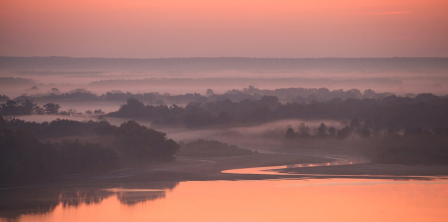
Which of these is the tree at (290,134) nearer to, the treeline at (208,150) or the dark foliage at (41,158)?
the treeline at (208,150)

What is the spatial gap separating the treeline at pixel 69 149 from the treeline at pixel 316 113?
115 ft

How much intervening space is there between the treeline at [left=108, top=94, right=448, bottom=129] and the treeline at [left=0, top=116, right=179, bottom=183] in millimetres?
35172

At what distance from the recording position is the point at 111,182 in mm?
44594

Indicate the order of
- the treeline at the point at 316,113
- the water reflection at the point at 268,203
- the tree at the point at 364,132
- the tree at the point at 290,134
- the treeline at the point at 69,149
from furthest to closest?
the treeline at the point at 316,113 < the tree at the point at 290,134 < the tree at the point at 364,132 < the treeline at the point at 69,149 < the water reflection at the point at 268,203

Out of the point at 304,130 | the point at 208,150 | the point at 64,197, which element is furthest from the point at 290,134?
the point at 64,197

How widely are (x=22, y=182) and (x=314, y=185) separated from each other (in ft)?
61.2

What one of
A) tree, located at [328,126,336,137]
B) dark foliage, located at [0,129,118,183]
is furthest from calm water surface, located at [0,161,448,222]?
tree, located at [328,126,336,137]

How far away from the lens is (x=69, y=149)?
48219 millimetres

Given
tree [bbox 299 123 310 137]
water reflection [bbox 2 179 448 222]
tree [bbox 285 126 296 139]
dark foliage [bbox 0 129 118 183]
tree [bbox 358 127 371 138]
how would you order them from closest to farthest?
water reflection [bbox 2 179 448 222], dark foliage [bbox 0 129 118 183], tree [bbox 358 127 371 138], tree [bbox 299 123 310 137], tree [bbox 285 126 296 139]

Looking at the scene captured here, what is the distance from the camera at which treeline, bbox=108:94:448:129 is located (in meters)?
84.5

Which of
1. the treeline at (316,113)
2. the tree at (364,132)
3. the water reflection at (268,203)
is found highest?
the treeline at (316,113)

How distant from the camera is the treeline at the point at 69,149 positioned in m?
44.0

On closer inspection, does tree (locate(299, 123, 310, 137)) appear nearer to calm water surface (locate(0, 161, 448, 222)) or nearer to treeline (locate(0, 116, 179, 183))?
treeline (locate(0, 116, 179, 183))

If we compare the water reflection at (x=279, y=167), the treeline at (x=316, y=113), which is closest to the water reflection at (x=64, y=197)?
the water reflection at (x=279, y=167)
